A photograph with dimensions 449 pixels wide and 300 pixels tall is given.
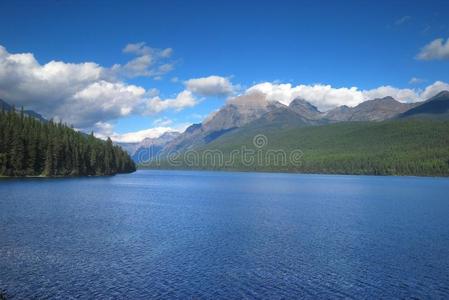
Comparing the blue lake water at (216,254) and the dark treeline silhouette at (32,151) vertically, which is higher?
the dark treeline silhouette at (32,151)

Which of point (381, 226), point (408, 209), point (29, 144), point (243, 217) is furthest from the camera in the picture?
point (29, 144)

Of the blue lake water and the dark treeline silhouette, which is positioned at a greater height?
the dark treeline silhouette

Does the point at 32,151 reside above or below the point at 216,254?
above

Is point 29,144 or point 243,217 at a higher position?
point 29,144

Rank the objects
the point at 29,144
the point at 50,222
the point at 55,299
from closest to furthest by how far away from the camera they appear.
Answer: the point at 55,299, the point at 50,222, the point at 29,144

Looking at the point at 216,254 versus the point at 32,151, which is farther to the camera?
the point at 32,151

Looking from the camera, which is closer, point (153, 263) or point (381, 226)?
point (153, 263)

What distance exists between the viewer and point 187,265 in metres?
42.8

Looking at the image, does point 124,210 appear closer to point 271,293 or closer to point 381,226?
point 381,226

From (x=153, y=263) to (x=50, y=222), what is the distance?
29.4 m

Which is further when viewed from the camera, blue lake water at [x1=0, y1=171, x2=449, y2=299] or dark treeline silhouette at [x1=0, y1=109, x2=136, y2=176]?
dark treeline silhouette at [x1=0, y1=109, x2=136, y2=176]

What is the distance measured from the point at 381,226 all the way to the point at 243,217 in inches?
1011

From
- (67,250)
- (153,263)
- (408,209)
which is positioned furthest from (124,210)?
(408,209)

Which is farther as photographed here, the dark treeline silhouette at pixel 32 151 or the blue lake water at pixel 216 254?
the dark treeline silhouette at pixel 32 151
